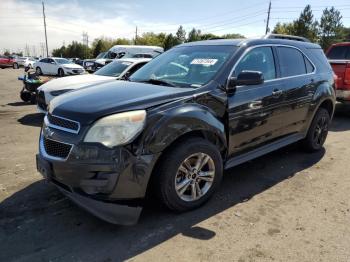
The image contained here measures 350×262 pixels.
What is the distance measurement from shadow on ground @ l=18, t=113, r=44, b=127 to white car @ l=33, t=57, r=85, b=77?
17.3 metres

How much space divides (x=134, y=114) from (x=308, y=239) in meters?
1.99

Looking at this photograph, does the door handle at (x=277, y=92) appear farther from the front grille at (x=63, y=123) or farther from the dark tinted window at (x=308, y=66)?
the front grille at (x=63, y=123)

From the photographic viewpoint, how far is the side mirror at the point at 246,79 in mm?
3872

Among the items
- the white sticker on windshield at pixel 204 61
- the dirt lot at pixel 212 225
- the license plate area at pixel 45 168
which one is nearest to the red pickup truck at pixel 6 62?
the dirt lot at pixel 212 225

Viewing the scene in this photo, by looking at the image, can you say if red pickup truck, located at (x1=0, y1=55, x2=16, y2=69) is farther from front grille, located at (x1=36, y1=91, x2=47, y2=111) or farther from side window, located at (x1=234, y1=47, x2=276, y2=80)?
side window, located at (x1=234, y1=47, x2=276, y2=80)

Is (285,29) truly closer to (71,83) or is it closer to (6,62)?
(6,62)

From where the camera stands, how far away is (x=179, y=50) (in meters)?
4.88

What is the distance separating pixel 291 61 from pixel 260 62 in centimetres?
79

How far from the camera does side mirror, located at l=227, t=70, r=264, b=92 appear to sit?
3872 millimetres

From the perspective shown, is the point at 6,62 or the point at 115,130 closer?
the point at 115,130

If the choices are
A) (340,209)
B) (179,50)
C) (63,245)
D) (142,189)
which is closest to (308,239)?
(340,209)

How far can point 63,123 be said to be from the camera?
3.38 meters

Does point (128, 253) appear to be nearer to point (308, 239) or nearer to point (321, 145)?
point (308, 239)

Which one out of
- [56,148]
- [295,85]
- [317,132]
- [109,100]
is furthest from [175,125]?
[317,132]
